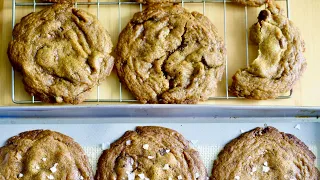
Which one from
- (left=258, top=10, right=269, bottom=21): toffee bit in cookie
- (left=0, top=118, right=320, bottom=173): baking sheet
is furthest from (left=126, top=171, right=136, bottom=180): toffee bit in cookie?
(left=258, top=10, right=269, bottom=21): toffee bit in cookie

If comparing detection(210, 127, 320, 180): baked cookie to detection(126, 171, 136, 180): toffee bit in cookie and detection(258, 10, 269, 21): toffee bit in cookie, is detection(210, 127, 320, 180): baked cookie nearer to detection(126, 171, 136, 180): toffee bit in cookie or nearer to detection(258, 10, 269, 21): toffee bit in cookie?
detection(126, 171, 136, 180): toffee bit in cookie

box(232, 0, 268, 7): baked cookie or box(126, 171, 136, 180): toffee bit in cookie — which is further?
box(232, 0, 268, 7): baked cookie

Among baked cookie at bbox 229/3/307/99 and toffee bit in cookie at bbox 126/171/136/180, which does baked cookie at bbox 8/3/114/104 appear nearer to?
toffee bit in cookie at bbox 126/171/136/180

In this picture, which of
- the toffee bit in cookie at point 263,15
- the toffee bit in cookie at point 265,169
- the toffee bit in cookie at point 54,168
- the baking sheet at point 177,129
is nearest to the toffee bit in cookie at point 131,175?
the baking sheet at point 177,129

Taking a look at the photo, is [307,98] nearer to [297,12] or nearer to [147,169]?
[297,12]

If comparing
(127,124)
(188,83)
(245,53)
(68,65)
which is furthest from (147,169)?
(245,53)

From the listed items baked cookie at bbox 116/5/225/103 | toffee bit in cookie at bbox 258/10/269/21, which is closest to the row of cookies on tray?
baked cookie at bbox 116/5/225/103

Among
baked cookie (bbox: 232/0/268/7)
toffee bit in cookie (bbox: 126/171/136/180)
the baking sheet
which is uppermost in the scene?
baked cookie (bbox: 232/0/268/7)

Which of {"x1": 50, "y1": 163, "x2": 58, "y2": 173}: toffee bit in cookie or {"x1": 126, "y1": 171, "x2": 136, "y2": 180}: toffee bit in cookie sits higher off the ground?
{"x1": 50, "y1": 163, "x2": 58, "y2": 173}: toffee bit in cookie

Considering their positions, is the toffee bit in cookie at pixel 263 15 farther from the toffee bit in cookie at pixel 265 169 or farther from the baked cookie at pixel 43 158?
the baked cookie at pixel 43 158
